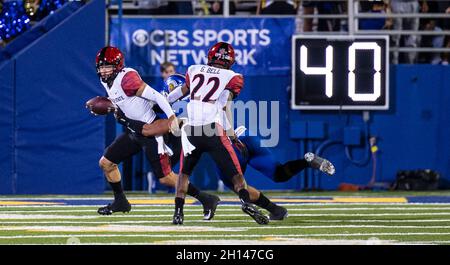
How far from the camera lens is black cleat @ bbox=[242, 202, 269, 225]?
11.2m

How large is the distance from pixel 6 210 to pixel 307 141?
4.94m

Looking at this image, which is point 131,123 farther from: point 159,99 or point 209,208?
point 209,208

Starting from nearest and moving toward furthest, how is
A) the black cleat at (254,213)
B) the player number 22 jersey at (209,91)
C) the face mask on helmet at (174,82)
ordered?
the black cleat at (254,213) < the player number 22 jersey at (209,91) < the face mask on helmet at (174,82)

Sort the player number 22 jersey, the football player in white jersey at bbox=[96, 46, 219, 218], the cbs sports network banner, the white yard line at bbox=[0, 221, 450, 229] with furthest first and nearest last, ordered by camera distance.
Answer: the cbs sports network banner, the football player in white jersey at bbox=[96, 46, 219, 218], the player number 22 jersey, the white yard line at bbox=[0, 221, 450, 229]

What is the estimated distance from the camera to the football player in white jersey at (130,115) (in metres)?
Result: 12.1

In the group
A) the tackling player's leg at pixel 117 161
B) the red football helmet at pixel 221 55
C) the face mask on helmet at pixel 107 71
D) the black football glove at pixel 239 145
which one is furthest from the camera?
the tackling player's leg at pixel 117 161

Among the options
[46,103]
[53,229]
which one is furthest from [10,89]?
[53,229]

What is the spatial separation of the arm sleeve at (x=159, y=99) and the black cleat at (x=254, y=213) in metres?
1.24

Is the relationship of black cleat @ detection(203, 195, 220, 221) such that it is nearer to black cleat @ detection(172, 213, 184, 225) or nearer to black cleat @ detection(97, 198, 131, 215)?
black cleat @ detection(172, 213, 184, 225)

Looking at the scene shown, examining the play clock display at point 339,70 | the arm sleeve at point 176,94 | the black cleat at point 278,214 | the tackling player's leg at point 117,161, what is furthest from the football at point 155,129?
the play clock display at point 339,70

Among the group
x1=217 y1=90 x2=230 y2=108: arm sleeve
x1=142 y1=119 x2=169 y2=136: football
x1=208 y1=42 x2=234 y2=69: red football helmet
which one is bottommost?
x1=142 y1=119 x2=169 y2=136: football

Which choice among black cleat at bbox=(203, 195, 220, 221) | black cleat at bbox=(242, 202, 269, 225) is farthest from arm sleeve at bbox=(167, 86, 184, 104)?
black cleat at bbox=(242, 202, 269, 225)

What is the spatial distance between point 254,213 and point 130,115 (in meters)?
1.79

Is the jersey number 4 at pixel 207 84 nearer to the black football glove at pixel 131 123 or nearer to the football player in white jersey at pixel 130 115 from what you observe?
the football player in white jersey at pixel 130 115
